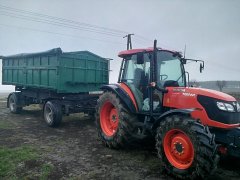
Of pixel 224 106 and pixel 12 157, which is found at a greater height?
pixel 224 106

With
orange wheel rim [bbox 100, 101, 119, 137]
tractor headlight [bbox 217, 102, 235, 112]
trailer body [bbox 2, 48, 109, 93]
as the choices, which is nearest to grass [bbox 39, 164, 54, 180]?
orange wheel rim [bbox 100, 101, 119, 137]

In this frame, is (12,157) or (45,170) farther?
(12,157)

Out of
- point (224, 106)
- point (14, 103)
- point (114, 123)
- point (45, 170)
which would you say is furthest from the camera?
point (14, 103)

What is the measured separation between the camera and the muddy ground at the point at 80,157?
17.0 feet

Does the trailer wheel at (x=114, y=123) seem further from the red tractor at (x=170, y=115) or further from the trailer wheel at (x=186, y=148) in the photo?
the trailer wheel at (x=186, y=148)

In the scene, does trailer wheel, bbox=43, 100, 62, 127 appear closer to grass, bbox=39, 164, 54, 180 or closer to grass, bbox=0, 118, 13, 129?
grass, bbox=0, 118, 13, 129

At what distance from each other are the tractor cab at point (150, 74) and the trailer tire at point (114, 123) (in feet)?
1.37

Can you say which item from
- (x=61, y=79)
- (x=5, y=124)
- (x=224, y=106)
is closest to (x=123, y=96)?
(x=224, y=106)

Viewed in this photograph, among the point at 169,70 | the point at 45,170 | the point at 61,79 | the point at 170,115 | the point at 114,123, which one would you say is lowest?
the point at 45,170

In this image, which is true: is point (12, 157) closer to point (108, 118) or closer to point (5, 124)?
point (108, 118)

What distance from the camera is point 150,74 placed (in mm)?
6164

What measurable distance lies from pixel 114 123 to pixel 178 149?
8.80ft

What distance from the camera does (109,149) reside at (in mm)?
6867

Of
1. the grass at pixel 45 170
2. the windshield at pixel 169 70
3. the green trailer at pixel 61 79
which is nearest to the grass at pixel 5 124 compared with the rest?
the green trailer at pixel 61 79
